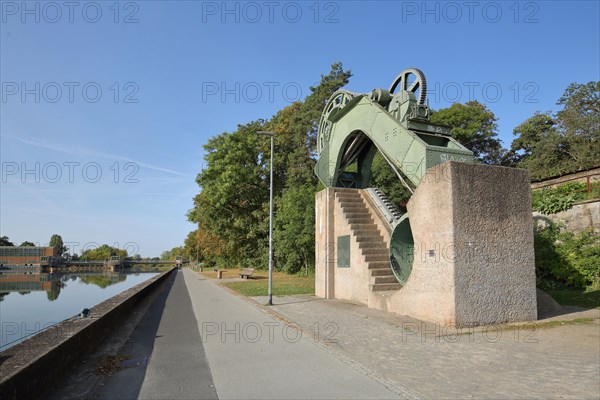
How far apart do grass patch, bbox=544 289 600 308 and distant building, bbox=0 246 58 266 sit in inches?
2225

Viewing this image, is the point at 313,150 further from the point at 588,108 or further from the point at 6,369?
the point at 6,369

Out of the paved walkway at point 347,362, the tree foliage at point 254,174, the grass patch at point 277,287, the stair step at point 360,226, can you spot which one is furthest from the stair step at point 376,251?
the tree foliage at point 254,174

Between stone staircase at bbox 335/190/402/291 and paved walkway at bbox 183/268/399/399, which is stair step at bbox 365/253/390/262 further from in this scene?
paved walkway at bbox 183/268/399/399

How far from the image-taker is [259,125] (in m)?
46.6

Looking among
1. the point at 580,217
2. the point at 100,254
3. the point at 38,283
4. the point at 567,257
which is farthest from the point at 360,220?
the point at 100,254

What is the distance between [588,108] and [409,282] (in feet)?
109

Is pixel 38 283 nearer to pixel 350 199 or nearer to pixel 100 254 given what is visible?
pixel 350 199

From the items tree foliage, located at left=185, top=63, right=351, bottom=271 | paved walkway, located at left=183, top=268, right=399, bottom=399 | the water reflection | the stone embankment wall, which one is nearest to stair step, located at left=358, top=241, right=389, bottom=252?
paved walkway, located at left=183, top=268, right=399, bottom=399

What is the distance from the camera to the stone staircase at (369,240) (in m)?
12.5

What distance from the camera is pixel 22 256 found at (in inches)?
2066

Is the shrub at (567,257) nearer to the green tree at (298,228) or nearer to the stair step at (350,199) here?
the stair step at (350,199)

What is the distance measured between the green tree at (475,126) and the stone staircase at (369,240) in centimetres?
2515

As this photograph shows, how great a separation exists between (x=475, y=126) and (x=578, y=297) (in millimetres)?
28778

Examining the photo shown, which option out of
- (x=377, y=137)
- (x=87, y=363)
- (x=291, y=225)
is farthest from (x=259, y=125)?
(x=87, y=363)
